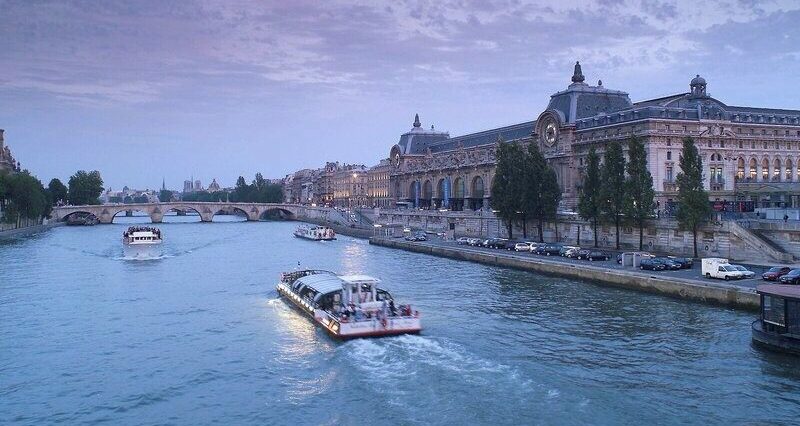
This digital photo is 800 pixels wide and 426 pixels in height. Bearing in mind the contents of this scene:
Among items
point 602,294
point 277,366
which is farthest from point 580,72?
point 277,366

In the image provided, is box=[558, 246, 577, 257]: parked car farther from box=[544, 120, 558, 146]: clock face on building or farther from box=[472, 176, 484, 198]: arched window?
box=[472, 176, 484, 198]: arched window

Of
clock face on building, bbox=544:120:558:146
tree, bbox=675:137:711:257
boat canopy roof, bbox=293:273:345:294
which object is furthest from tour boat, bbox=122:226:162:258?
tree, bbox=675:137:711:257

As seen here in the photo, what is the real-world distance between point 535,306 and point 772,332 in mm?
12654

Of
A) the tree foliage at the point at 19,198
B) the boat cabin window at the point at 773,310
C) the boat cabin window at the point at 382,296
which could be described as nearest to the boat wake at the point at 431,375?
the boat cabin window at the point at 382,296

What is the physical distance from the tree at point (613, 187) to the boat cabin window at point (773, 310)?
27384 millimetres

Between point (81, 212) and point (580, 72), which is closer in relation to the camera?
point (580, 72)

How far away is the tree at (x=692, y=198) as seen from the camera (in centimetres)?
4803

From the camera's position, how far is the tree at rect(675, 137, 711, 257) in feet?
158

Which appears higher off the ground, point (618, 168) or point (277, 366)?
point (618, 168)

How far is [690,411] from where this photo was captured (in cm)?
2064

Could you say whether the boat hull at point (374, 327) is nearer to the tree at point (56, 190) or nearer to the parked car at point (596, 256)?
the parked car at point (596, 256)

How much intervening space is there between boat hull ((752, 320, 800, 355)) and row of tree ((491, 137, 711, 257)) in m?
22.5

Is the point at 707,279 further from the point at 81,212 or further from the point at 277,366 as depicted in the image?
the point at 81,212

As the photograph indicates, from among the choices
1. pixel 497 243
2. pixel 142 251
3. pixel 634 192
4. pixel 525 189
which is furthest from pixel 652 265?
pixel 142 251
